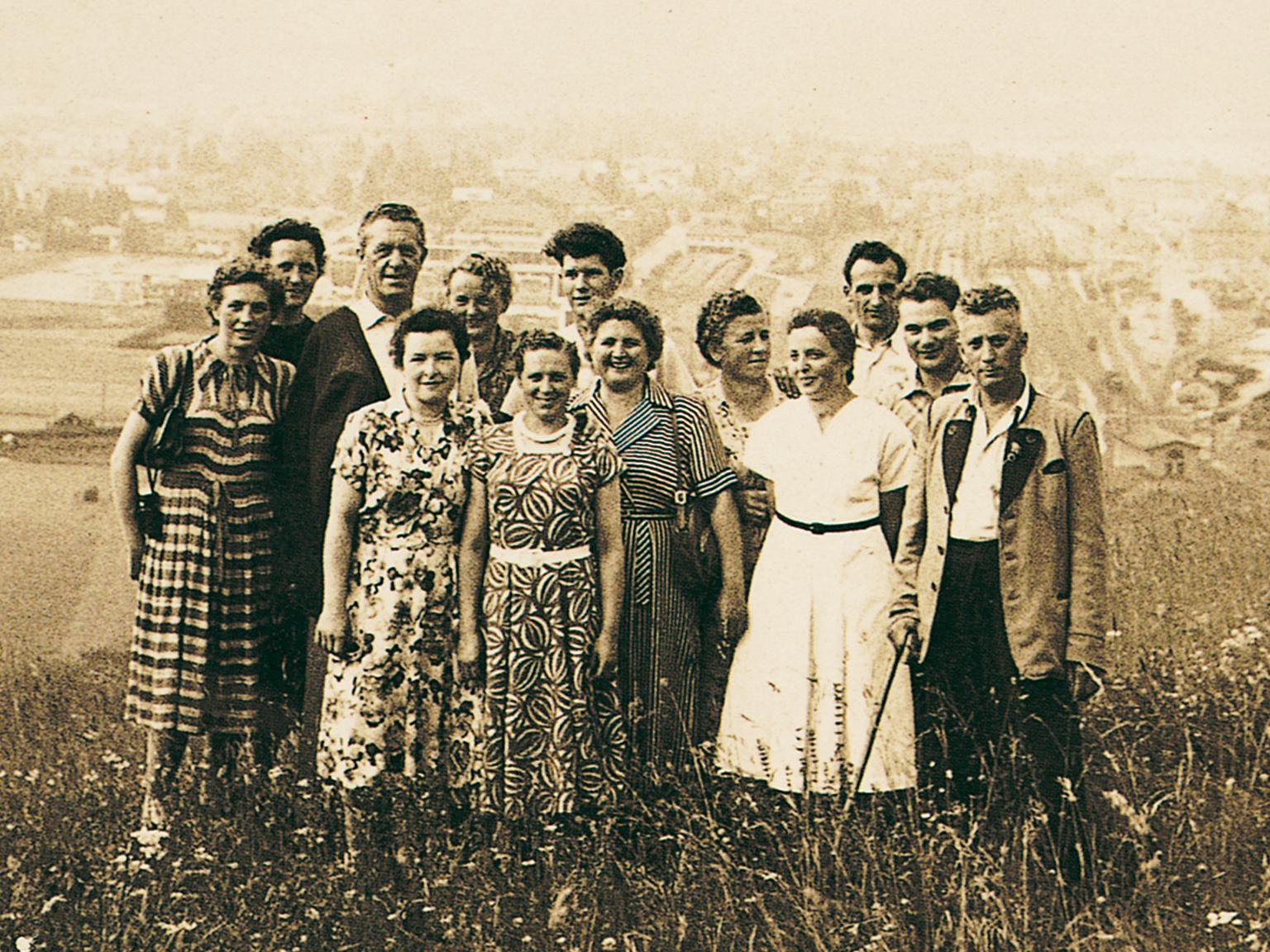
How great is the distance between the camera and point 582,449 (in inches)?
165

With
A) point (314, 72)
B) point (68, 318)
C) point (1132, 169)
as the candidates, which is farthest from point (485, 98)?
point (1132, 169)

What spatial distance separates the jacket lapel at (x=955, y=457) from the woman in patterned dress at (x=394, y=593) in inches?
59.8

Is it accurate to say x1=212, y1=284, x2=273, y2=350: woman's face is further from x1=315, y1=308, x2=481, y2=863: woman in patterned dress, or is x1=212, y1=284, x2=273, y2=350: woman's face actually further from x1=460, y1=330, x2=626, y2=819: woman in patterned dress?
x1=460, y1=330, x2=626, y2=819: woman in patterned dress

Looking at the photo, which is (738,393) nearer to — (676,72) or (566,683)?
(566,683)

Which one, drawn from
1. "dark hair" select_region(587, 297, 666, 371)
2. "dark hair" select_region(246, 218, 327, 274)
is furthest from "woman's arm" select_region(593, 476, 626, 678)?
"dark hair" select_region(246, 218, 327, 274)

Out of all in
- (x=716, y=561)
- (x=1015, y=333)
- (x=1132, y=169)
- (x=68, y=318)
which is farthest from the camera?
(x=1132, y=169)

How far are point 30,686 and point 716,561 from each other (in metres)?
4.23

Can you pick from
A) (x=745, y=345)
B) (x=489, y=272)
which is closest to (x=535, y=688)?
(x=745, y=345)

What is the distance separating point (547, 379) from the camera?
A: 413cm

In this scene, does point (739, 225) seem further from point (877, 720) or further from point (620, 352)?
point (877, 720)

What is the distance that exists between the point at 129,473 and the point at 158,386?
306 millimetres

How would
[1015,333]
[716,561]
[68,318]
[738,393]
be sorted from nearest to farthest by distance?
[1015,333] < [716,561] < [738,393] < [68,318]

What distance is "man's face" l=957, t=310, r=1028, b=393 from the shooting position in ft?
13.1

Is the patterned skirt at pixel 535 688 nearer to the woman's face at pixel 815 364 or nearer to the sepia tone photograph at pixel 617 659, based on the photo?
the sepia tone photograph at pixel 617 659
